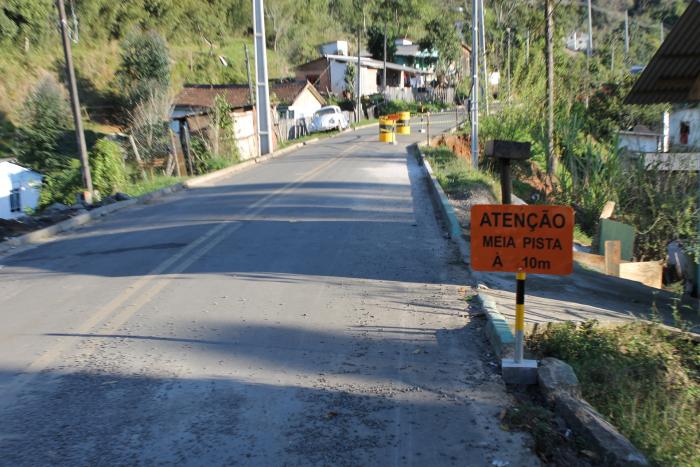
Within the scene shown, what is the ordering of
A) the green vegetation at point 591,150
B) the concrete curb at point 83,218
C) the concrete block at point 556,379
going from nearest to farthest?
the concrete block at point 556,379 → the concrete curb at point 83,218 → the green vegetation at point 591,150

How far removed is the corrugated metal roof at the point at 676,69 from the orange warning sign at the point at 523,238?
18.7ft

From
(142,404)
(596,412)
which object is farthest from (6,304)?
(596,412)

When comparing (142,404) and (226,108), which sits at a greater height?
(226,108)

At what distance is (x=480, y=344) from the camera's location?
649cm

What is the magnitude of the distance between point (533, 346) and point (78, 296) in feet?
17.0

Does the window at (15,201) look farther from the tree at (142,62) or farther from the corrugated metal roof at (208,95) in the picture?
the tree at (142,62)

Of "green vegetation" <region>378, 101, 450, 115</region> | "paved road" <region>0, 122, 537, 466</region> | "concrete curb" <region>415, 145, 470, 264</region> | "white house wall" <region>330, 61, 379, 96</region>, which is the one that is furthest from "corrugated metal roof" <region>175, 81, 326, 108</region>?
"paved road" <region>0, 122, 537, 466</region>

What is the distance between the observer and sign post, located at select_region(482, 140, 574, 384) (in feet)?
17.3

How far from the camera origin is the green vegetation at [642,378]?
15.4 ft

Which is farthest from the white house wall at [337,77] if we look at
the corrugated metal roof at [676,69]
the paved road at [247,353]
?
the paved road at [247,353]

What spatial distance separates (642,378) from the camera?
5.99 m

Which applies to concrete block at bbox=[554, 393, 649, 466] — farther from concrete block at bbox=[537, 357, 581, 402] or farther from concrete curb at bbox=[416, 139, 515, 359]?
concrete curb at bbox=[416, 139, 515, 359]

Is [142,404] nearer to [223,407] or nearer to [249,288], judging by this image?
[223,407]

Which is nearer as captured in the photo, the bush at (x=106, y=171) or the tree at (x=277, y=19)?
the bush at (x=106, y=171)
